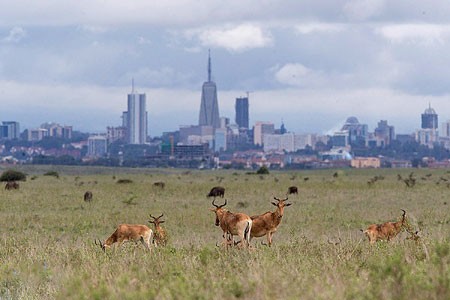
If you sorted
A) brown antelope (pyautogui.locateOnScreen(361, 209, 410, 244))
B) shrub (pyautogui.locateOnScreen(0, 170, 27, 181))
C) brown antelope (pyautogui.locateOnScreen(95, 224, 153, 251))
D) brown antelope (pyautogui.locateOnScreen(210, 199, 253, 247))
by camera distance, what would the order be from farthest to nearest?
shrub (pyautogui.locateOnScreen(0, 170, 27, 181)) < brown antelope (pyautogui.locateOnScreen(361, 209, 410, 244)) < brown antelope (pyautogui.locateOnScreen(95, 224, 153, 251)) < brown antelope (pyautogui.locateOnScreen(210, 199, 253, 247))

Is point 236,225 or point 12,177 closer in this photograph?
point 236,225

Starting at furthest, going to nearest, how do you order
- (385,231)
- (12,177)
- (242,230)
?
(12,177) < (385,231) < (242,230)

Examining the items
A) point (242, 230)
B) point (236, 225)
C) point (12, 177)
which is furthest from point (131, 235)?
point (12, 177)

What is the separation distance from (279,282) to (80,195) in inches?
1529

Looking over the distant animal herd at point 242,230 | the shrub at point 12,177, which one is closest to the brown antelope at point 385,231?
the distant animal herd at point 242,230

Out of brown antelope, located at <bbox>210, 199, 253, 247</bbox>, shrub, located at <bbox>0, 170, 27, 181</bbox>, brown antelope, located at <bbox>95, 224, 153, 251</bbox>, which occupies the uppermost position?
brown antelope, located at <bbox>210, 199, 253, 247</bbox>

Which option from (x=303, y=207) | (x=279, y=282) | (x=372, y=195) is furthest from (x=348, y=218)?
(x=279, y=282)

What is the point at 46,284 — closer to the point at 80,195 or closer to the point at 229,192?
the point at 80,195

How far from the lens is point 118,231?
18469mm

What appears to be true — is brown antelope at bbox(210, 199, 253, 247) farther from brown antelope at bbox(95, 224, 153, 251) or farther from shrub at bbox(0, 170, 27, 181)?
shrub at bbox(0, 170, 27, 181)

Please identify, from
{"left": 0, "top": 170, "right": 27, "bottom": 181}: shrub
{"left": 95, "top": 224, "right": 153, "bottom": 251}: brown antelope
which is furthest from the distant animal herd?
{"left": 0, "top": 170, "right": 27, "bottom": 181}: shrub

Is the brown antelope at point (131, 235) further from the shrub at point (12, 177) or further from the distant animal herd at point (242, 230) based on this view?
the shrub at point (12, 177)

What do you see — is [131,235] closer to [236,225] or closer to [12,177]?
[236,225]

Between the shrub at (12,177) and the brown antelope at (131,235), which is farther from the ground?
the brown antelope at (131,235)
